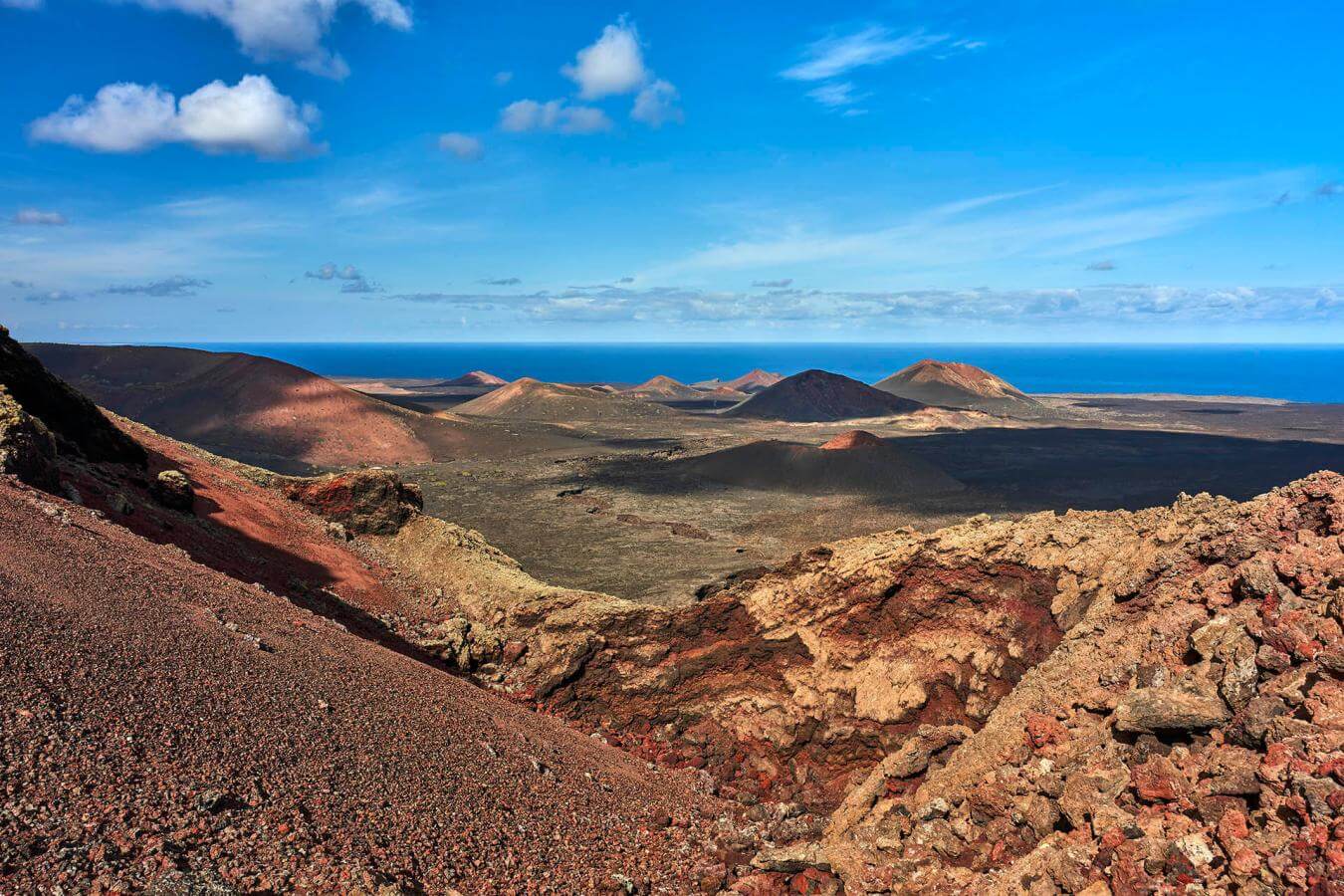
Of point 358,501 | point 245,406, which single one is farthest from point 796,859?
point 245,406

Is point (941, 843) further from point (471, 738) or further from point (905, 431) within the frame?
point (905, 431)

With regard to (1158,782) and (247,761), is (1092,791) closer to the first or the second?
(1158,782)

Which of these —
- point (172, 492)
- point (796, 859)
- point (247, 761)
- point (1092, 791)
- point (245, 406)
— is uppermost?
point (245, 406)

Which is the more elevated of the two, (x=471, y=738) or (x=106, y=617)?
(x=106, y=617)

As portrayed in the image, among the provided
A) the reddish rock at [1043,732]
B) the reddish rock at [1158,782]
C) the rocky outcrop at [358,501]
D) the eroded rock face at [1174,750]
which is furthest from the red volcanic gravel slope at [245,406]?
the reddish rock at [1158,782]

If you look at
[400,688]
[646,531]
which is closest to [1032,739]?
[400,688]

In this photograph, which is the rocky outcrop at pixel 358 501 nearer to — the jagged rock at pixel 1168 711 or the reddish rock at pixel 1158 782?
A: the jagged rock at pixel 1168 711

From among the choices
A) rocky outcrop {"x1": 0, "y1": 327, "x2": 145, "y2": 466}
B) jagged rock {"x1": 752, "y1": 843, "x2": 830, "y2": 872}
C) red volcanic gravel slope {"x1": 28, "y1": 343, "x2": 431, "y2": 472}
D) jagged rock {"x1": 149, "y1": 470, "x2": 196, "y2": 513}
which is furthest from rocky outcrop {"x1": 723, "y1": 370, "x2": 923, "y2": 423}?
jagged rock {"x1": 752, "y1": 843, "x2": 830, "y2": 872}
